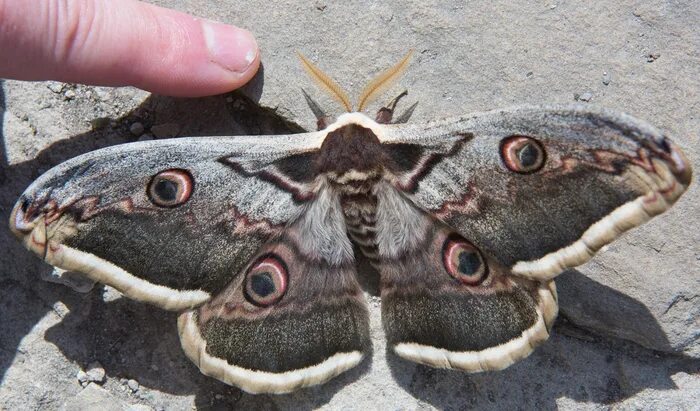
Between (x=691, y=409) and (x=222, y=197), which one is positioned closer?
(x=222, y=197)

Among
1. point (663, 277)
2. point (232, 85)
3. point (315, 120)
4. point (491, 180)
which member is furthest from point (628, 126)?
point (232, 85)

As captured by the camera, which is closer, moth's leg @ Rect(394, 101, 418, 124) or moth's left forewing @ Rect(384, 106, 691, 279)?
moth's left forewing @ Rect(384, 106, 691, 279)

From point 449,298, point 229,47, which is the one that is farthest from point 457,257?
point 229,47

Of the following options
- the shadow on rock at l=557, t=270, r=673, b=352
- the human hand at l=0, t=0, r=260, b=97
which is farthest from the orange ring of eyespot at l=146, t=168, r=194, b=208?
the shadow on rock at l=557, t=270, r=673, b=352

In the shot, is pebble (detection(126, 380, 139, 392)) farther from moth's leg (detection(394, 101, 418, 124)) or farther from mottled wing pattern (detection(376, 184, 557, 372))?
moth's leg (detection(394, 101, 418, 124))

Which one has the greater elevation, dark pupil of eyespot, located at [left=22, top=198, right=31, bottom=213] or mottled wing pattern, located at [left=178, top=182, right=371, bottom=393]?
dark pupil of eyespot, located at [left=22, top=198, right=31, bottom=213]

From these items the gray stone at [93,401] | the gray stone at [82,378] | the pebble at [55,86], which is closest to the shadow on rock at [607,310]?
the gray stone at [93,401]

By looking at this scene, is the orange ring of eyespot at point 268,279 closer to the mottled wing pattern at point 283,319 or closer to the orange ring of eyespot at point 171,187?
the mottled wing pattern at point 283,319

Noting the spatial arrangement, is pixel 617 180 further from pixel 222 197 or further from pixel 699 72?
pixel 222 197
